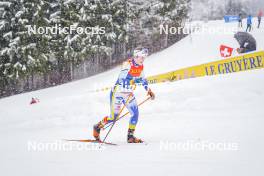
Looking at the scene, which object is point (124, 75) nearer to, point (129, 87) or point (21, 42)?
point (129, 87)

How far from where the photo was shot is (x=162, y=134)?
7.40m

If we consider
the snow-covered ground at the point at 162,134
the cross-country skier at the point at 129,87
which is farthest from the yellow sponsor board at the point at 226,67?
the cross-country skier at the point at 129,87

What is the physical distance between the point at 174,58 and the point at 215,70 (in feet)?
43.1

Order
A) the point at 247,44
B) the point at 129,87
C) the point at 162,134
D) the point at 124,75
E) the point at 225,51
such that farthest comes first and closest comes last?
the point at 225,51, the point at 247,44, the point at 162,134, the point at 129,87, the point at 124,75

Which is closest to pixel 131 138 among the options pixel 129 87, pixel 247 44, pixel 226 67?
pixel 129 87

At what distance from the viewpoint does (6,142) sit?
27.2 ft

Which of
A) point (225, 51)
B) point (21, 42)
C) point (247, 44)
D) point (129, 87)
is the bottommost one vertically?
point (129, 87)

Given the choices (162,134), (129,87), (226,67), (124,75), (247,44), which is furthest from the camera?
(247,44)

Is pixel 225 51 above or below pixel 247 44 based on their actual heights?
Answer: below

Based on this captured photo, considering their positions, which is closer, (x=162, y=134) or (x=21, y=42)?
(x=162, y=134)

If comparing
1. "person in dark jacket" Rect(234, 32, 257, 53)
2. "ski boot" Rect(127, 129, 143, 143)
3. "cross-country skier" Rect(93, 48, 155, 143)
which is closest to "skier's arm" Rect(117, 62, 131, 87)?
"cross-country skier" Rect(93, 48, 155, 143)

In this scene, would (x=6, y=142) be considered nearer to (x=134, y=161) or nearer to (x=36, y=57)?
(x=134, y=161)

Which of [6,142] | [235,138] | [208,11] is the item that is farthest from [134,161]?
[208,11]

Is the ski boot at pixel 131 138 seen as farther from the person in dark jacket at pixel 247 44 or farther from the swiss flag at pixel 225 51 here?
the swiss flag at pixel 225 51
